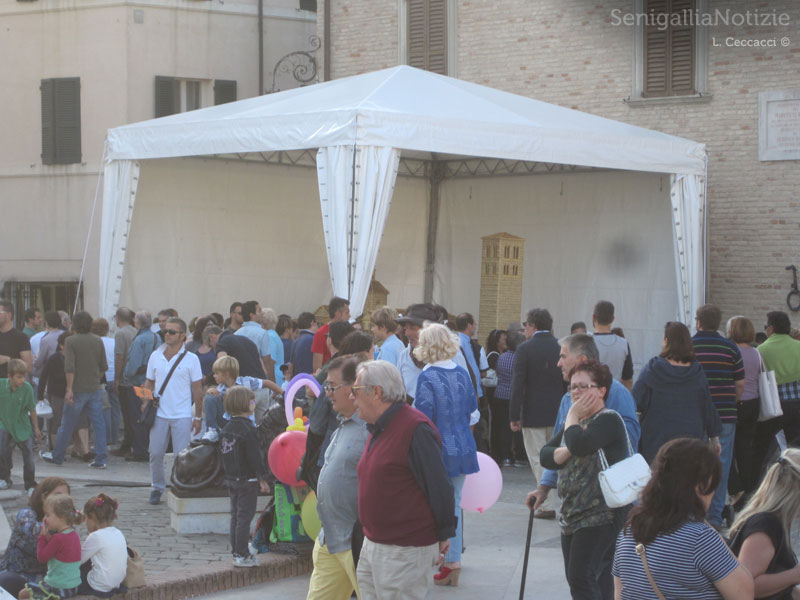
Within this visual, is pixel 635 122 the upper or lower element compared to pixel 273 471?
upper

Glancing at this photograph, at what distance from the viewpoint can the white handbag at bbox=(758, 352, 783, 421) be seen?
9.83 meters

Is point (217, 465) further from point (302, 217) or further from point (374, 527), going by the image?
point (302, 217)

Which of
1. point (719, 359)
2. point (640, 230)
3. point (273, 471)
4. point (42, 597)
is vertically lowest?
point (42, 597)

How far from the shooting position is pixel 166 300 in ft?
53.5

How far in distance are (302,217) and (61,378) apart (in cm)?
614

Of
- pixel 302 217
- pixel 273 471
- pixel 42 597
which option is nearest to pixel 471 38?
pixel 302 217

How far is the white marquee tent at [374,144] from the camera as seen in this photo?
12.6 metres

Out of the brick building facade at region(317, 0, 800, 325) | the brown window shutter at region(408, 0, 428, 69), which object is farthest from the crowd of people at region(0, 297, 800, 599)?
the brown window shutter at region(408, 0, 428, 69)

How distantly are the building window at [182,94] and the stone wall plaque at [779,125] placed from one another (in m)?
9.87

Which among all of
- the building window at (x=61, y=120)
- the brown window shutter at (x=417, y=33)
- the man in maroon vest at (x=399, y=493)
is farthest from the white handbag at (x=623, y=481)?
the building window at (x=61, y=120)

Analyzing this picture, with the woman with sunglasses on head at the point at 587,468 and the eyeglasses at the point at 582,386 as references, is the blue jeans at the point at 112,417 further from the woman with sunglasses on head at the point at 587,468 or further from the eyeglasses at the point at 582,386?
the eyeglasses at the point at 582,386

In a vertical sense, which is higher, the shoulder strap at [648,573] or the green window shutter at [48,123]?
the green window shutter at [48,123]

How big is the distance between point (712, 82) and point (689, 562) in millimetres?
16141

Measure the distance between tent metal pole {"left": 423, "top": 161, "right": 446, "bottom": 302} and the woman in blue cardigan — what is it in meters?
12.3
